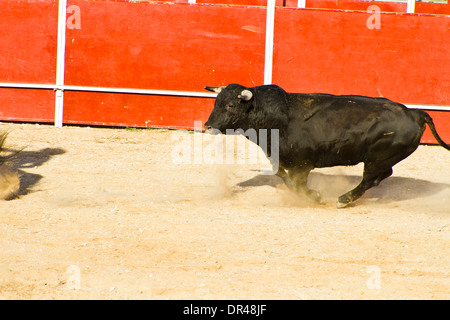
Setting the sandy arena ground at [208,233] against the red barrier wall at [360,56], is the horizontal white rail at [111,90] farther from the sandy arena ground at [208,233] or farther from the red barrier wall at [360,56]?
the sandy arena ground at [208,233]

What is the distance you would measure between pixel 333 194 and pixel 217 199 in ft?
4.43

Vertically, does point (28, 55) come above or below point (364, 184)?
above

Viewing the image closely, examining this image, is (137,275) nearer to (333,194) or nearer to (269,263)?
(269,263)

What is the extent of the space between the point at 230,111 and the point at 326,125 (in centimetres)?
96

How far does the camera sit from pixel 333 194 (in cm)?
700

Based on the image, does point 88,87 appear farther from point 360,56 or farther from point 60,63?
point 360,56

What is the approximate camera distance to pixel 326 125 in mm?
6270

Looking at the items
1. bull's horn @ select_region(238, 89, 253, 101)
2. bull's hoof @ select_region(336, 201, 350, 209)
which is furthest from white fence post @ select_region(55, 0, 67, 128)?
bull's hoof @ select_region(336, 201, 350, 209)

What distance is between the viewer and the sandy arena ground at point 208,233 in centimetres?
416

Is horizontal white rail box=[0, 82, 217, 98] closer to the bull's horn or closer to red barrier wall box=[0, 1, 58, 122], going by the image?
red barrier wall box=[0, 1, 58, 122]

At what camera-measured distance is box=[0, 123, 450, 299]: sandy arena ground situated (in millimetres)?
4164

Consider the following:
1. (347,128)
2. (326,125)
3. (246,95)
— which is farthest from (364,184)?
(246,95)

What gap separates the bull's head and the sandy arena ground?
79 centimetres
